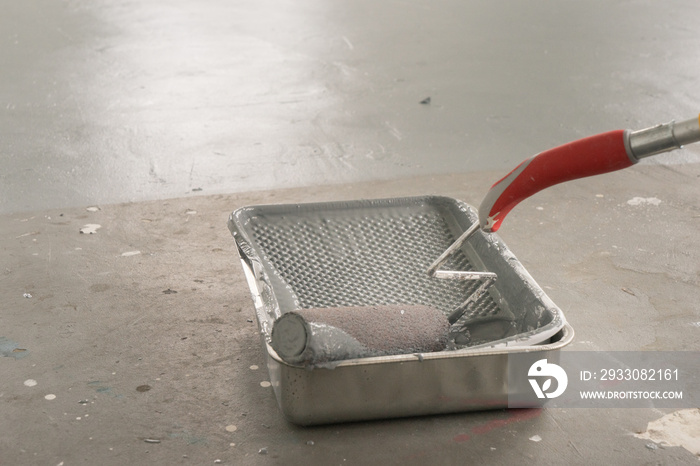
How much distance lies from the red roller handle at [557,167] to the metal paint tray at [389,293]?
27 centimetres

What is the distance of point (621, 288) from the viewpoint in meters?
2.27

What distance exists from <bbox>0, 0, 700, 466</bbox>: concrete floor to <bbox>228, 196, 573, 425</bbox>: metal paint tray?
0.32ft

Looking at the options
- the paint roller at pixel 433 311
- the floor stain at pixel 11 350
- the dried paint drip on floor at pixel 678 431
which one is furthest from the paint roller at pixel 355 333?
the floor stain at pixel 11 350

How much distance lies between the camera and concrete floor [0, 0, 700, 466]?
65.4 inches

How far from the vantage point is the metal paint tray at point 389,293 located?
5.10ft

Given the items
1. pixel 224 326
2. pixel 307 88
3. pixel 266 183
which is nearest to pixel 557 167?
pixel 224 326

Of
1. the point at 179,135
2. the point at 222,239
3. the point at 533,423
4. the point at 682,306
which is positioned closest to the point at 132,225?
the point at 222,239

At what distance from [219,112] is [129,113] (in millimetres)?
414

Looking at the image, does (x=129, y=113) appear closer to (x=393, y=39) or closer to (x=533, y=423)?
(x=393, y=39)

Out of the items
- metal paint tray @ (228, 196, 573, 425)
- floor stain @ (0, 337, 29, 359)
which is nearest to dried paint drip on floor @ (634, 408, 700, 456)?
metal paint tray @ (228, 196, 573, 425)

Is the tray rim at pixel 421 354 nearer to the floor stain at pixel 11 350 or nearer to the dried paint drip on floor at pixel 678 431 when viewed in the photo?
the dried paint drip on floor at pixel 678 431
